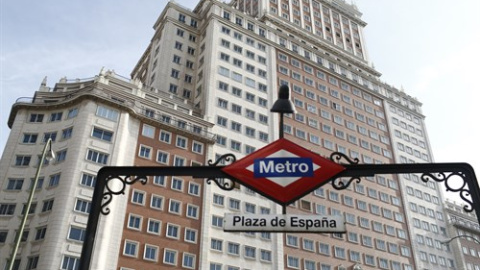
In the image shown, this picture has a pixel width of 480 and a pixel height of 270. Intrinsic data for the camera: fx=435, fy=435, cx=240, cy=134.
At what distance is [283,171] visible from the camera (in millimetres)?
7500

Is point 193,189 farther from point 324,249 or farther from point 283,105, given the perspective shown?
point 283,105

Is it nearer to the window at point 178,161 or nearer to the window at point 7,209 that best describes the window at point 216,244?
the window at point 178,161

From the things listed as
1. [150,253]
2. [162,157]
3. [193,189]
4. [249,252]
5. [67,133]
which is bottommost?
[150,253]

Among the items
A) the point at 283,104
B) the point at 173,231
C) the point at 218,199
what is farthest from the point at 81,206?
the point at 283,104

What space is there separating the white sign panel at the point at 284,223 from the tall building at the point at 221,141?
4095 cm

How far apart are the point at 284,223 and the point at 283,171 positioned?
2.97ft

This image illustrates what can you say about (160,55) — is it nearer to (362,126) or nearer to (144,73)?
(144,73)

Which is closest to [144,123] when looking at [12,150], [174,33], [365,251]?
[12,150]

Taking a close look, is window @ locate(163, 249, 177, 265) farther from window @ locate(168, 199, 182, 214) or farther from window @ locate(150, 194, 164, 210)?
window @ locate(150, 194, 164, 210)

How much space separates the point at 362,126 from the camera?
85.0 m

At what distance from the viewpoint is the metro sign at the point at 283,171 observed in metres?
7.34

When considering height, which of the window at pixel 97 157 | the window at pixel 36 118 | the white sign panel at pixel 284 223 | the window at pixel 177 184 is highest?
the window at pixel 36 118

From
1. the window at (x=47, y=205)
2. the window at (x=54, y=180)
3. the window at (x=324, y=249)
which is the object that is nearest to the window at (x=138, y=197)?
the window at (x=54, y=180)

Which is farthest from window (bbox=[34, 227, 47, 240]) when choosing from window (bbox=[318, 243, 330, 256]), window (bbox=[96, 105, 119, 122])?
window (bbox=[318, 243, 330, 256])
